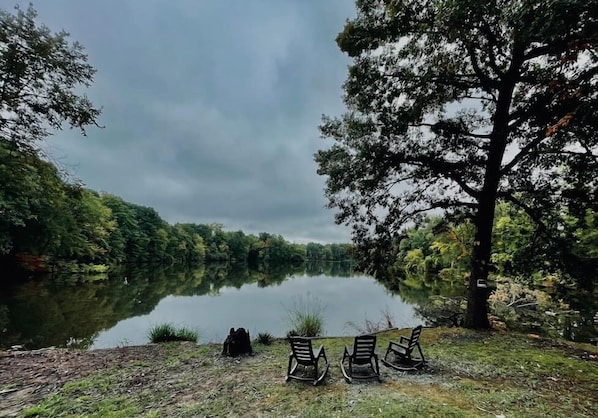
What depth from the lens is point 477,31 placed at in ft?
22.5

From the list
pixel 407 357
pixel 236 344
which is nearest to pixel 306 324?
pixel 236 344

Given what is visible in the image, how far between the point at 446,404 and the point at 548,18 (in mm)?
4879

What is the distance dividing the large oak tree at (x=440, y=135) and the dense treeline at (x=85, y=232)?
7.44 ft

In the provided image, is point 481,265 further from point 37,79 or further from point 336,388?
point 37,79

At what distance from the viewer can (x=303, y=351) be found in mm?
5176

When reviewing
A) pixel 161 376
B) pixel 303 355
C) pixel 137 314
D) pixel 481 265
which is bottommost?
pixel 137 314

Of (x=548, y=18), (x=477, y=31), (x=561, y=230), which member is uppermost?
(x=477, y=31)

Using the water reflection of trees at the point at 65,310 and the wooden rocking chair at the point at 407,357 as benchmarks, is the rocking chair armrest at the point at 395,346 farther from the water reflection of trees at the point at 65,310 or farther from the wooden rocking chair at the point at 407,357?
the water reflection of trees at the point at 65,310

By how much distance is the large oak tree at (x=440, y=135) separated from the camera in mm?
7094

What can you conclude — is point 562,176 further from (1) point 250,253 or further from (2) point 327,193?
(1) point 250,253

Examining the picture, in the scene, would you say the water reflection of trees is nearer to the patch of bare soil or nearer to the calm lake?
the calm lake

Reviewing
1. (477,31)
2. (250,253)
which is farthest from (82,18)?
(250,253)

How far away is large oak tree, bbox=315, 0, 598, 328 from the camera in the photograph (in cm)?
709

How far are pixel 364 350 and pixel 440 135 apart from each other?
6.24 m
